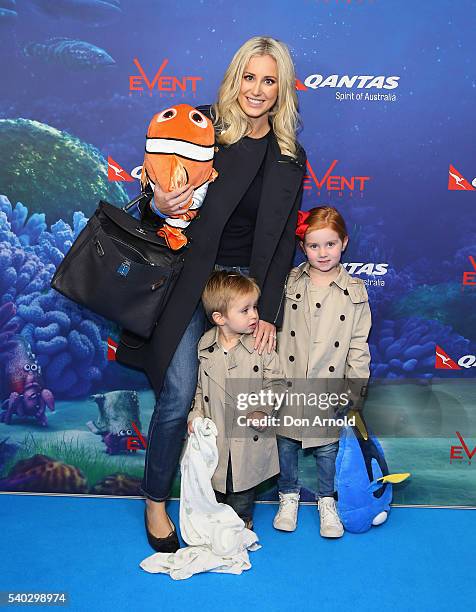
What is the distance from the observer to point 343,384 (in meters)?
3.21

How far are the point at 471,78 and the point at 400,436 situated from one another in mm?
1562

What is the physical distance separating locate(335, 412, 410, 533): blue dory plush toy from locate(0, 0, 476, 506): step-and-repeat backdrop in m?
0.21

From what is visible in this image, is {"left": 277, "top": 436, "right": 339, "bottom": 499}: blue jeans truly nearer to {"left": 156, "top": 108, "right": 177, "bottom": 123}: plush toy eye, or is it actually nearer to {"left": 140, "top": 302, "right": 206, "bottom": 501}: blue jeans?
{"left": 140, "top": 302, "right": 206, "bottom": 501}: blue jeans

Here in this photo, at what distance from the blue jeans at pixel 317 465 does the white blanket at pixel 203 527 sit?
343mm

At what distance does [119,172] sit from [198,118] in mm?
664

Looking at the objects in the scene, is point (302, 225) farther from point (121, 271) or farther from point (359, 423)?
point (359, 423)

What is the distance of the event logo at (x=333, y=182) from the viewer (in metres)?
3.22

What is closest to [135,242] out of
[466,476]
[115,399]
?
[115,399]

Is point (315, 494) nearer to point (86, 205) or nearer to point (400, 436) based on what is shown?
point (400, 436)

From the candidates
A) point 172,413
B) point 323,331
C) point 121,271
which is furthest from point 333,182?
point 172,413

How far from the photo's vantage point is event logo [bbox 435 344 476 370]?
3357mm

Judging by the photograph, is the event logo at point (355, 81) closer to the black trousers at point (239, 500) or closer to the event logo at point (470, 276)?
the event logo at point (470, 276)

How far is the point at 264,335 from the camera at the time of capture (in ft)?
9.84

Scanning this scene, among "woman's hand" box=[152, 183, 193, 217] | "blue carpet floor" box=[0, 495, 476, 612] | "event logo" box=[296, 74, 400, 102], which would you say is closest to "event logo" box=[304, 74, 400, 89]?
"event logo" box=[296, 74, 400, 102]
